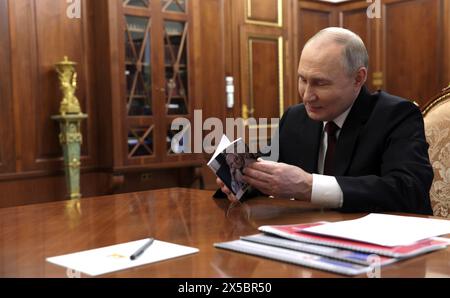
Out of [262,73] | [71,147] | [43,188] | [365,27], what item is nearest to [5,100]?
[71,147]

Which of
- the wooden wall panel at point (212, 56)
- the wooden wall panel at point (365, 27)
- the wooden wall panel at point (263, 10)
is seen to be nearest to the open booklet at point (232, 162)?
the wooden wall panel at point (212, 56)

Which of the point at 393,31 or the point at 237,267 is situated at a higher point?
the point at 393,31

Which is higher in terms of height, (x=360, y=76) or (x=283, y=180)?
(x=360, y=76)

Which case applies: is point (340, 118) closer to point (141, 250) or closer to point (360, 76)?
point (360, 76)

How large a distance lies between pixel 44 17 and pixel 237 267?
3445mm

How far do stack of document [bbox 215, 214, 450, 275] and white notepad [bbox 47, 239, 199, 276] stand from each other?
0.10 metres

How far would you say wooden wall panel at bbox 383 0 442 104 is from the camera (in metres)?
5.49

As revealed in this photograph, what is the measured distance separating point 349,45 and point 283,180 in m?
→ 0.58

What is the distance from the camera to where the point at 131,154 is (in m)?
4.29

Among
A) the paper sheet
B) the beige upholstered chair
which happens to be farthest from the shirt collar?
the paper sheet

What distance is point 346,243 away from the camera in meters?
1.08

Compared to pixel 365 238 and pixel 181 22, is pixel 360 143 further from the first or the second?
pixel 181 22

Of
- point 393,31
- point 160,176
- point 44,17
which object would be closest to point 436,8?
point 393,31

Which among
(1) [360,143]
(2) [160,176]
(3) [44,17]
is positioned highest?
(3) [44,17]
